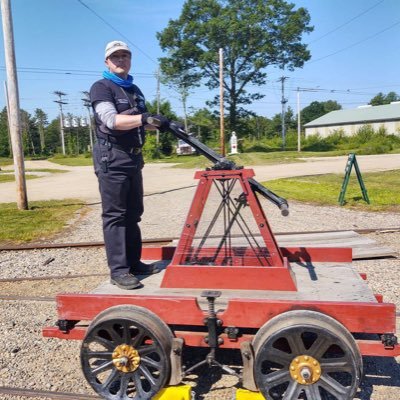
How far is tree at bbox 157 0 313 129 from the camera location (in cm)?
4644

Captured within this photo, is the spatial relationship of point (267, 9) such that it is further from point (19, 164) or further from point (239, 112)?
point (19, 164)

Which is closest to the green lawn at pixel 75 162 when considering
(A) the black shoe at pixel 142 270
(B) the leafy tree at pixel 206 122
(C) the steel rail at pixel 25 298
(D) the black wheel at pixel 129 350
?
(B) the leafy tree at pixel 206 122

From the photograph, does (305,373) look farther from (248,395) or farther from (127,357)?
(127,357)

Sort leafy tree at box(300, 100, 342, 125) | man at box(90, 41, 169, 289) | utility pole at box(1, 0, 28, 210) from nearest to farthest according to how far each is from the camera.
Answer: man at box(90, 41, 169, 289), utility pole at box(1, 0, 28, 210), leafy tree at box(300, 100, 342, 125)

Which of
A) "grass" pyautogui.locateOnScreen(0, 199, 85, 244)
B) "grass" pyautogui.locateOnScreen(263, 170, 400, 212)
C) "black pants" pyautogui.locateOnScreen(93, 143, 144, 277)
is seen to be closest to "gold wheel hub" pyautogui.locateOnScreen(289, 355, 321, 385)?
"black pants" pyautogui.locateOnScreen(93, 143, 144, 277)

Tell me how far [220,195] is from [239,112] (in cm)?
4677

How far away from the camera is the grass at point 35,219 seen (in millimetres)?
8914

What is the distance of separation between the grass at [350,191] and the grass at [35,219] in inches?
250

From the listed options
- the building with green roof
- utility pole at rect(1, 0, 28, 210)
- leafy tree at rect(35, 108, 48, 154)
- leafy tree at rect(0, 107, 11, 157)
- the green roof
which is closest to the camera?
utility pole at rect(1, 0, 28, 210)

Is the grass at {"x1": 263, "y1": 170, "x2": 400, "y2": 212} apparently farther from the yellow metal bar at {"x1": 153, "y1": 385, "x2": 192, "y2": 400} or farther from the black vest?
the yellow metal bar at {"x1": 153, "y1": 385, "x2": 192, "y2": 400}

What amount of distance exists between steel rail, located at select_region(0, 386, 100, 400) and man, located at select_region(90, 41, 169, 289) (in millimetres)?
838

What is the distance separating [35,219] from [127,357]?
8713mm

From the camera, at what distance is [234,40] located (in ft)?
152

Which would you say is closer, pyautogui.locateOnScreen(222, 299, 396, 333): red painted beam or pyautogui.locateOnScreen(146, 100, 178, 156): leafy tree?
pyautogui.locateOnScreen(222, 299, 396, 333): red painted beam
